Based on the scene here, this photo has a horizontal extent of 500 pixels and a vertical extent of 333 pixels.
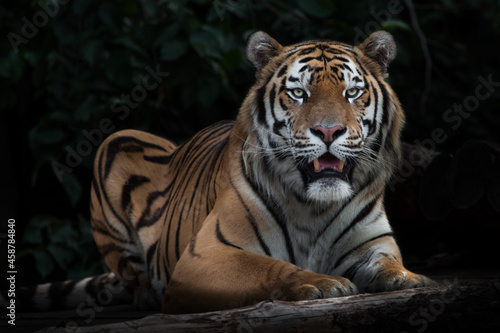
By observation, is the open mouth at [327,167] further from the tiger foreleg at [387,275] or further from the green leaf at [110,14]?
the green leaf at [110,14]

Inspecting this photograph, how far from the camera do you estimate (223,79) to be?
3.98m

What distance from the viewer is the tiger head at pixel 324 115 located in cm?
221

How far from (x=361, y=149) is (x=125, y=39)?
216 centimetres

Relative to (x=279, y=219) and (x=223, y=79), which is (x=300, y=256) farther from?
(x=223, y=79)

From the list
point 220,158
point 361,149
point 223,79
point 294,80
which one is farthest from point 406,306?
point 223,79

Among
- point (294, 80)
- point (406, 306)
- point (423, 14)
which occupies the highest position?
point (423, 14)

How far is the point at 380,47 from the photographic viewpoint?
2.49 metres

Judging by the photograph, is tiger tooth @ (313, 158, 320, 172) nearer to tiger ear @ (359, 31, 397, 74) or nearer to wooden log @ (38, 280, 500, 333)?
tiger ear @ (359, 31, 397, 74)
